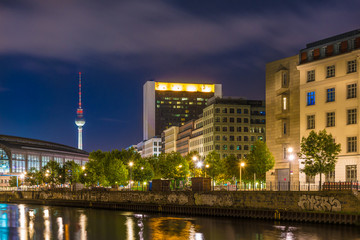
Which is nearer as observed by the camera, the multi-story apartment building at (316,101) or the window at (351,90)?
the multi-story apartment building at (316,101)

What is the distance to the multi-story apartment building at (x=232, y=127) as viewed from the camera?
190 metres

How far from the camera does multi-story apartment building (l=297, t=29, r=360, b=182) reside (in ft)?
251

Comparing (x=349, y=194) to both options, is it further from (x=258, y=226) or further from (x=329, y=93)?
(x=329, y=93)

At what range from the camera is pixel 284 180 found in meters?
92.0

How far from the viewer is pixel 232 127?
191500 mm

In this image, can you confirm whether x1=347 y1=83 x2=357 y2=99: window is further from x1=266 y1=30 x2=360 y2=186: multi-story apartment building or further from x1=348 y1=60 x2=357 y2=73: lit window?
x1=348 y1=60 x2=357 y2=73: lit window

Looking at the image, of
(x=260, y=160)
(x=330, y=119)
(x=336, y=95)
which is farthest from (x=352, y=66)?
(x=260, y=160)

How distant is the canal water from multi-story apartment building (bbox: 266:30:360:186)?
13.9m

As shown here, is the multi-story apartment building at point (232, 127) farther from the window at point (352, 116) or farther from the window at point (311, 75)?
the window at point (352, 116)

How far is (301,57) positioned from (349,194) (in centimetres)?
3534

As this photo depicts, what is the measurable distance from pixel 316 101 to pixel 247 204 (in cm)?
2308

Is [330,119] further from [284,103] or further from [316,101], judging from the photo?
[284,103]

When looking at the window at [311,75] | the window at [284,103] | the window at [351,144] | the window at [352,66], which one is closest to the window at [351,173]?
the window at [351,144]

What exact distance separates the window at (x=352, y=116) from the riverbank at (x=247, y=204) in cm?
1991
